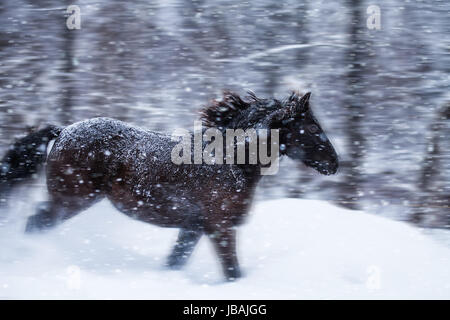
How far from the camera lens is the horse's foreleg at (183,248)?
2824 millimetres

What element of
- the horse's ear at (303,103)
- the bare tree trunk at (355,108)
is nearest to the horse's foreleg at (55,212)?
the horse's ear at (303,103)

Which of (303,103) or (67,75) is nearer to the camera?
(303,103)

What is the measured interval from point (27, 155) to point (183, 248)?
127 cm

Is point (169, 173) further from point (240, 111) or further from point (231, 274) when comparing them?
point (231, 274)

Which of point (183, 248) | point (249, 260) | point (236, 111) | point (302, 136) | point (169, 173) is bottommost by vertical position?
point (249, 260)

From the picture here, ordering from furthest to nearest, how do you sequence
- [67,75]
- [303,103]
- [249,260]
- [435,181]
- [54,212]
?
1. [67,75]
2. [435,181]
3. [249,260]
4. [54,212]
5. [303,103]

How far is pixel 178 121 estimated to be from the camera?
4.20 metres

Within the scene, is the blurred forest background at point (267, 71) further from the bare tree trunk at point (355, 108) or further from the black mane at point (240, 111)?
the black mane at point (240, 111)

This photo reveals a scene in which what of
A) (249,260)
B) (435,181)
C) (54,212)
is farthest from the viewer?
(435,181)

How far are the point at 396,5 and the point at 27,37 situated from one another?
3.78 meters

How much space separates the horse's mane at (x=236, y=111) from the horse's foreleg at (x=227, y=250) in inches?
28.0

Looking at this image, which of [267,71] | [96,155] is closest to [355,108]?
[267,71]

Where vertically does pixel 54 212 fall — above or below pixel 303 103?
below

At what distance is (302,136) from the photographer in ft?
8.68
